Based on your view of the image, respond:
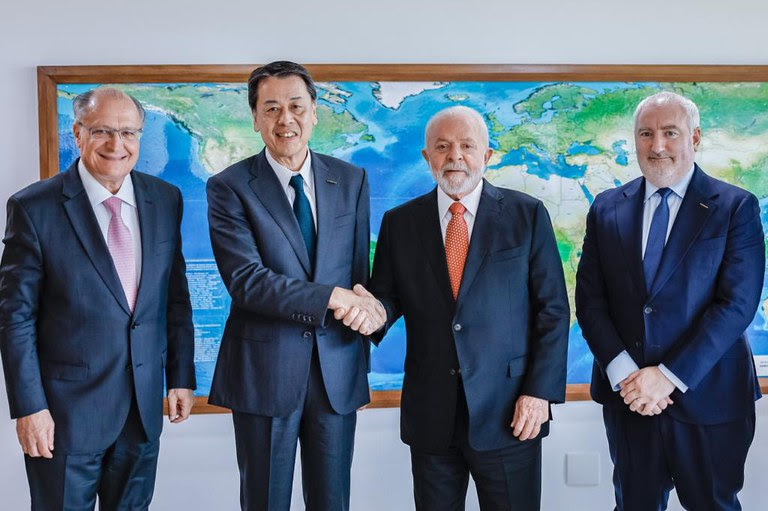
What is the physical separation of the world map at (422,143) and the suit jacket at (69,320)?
924 millimetres

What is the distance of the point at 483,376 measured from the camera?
203 centimetres

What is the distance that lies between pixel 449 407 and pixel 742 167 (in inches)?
77.4

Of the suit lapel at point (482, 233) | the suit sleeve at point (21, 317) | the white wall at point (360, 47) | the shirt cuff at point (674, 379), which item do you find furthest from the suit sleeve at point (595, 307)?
the suit sleeve at point (21, 317)

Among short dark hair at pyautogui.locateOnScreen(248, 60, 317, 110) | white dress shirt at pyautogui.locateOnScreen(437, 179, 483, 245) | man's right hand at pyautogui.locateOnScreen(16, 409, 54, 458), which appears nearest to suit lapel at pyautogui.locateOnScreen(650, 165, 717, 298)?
white dress shirt at pyautogui.locateOnScreen(437, 179, 483, 245)

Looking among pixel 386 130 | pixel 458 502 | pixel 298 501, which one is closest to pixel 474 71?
pixel 386 130

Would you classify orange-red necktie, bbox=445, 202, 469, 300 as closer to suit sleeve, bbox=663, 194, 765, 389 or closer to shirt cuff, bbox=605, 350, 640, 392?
shirt cuff, bbox=605, 350, 640, 392

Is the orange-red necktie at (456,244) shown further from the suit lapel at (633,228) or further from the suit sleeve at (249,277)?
the suit lapel at (633,228)

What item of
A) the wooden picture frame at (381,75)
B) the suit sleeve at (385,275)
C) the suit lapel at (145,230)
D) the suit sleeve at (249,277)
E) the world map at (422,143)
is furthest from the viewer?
the world map at (422,143)

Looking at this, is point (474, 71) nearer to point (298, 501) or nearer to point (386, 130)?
point (386, 130)

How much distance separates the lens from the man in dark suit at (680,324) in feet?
6.77

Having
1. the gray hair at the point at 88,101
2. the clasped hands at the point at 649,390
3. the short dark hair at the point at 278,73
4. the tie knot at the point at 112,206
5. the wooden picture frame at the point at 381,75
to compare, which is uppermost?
the wooden picture frame at the point at 381,75

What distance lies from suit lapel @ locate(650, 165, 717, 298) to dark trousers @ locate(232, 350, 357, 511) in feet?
3.36

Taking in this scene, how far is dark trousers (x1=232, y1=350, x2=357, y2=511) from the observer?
2.03 metres

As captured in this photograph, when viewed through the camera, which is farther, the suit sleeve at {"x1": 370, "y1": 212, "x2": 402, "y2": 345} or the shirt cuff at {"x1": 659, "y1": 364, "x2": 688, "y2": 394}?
the suit sleeve at {"x1": 370, "y1": 212, "x2": 402, "y2": 345}
